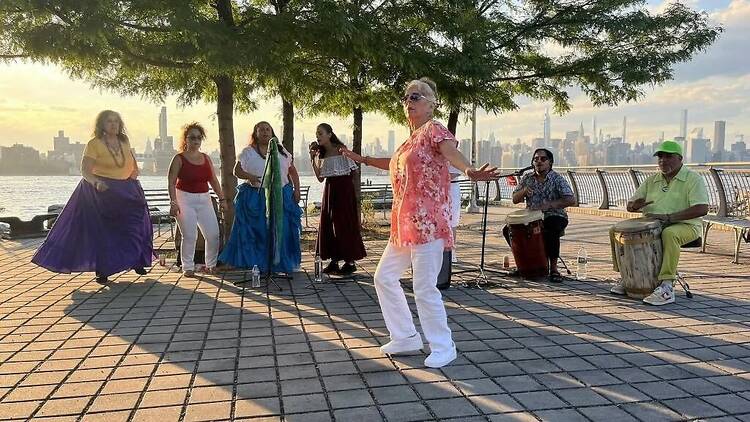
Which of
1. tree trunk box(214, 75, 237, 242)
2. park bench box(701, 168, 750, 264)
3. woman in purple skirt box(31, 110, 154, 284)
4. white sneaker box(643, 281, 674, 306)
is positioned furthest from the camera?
park bench box(701, 168, 750, 264)

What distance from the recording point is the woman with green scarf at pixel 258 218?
6.83m

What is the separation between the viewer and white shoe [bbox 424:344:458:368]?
3723 mm

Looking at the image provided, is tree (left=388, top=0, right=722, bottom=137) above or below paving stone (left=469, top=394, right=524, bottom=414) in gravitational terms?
above

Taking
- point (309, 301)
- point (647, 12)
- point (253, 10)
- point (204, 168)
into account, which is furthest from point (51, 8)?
point (647, 12)

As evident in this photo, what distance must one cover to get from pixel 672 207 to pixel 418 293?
3308 millimetres

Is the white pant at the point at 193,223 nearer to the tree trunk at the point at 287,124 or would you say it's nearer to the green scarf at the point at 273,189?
the green scarf at the point at 273,189

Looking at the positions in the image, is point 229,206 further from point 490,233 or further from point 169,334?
point 490,233

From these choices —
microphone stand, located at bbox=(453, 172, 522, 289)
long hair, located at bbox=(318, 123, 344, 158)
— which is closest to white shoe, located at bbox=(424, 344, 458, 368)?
microphone stand, located at bbox=(453, 172, 522, 289)

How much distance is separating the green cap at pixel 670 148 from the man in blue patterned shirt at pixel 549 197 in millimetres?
1170

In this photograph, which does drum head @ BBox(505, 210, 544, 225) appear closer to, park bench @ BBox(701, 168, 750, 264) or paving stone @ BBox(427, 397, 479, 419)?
paving stone @ BBox(427, 397, 479, 419)

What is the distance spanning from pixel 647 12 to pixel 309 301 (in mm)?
10067

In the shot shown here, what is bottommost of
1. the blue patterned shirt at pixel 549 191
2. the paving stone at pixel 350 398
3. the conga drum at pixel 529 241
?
the paving stone at pixel 350 398

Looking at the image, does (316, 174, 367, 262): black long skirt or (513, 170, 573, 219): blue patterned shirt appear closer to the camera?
(513, 170, 573, 219): blue patterned shirt

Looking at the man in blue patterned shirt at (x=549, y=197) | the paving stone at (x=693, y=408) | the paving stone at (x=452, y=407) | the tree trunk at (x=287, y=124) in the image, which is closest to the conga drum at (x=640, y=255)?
the man in blue patterned shirt at (x=549, y=197)
